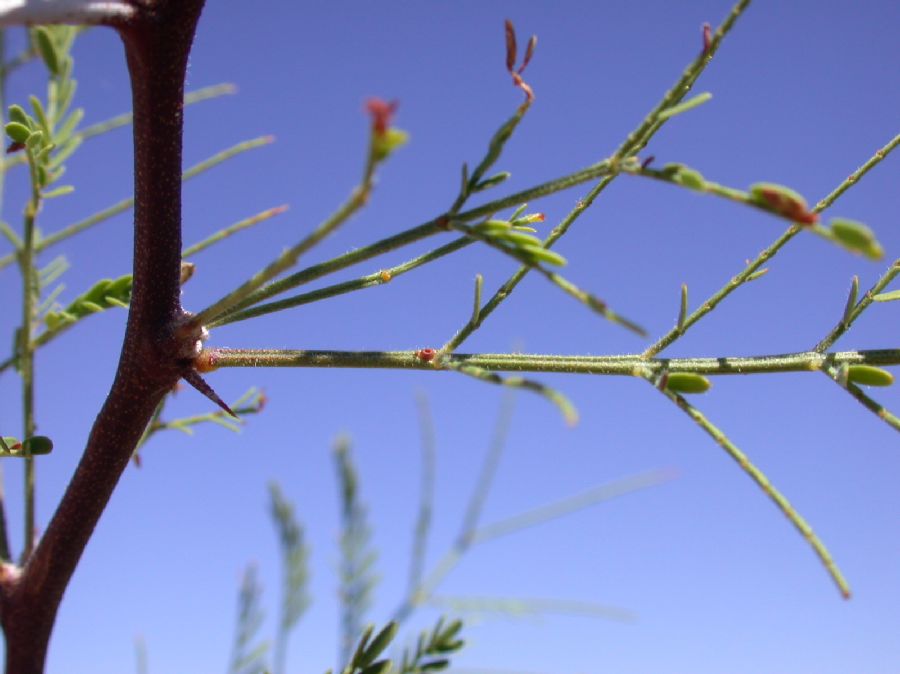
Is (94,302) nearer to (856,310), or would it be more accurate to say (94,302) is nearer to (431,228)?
(431,228)

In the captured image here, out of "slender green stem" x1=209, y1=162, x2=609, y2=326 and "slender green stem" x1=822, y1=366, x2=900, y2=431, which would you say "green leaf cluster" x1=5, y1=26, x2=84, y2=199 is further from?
"slender green stem" x1=822, y1=366, x2=900, y2=431

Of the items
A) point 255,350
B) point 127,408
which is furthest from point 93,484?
point 255,350

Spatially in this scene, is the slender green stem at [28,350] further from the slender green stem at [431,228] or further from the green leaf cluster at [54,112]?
the slender green stem at [431,228]

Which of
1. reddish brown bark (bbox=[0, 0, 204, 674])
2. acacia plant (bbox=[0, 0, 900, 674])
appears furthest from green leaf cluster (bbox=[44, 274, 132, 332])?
reddish brown bark (bbox=[0, 0, 204, 674])

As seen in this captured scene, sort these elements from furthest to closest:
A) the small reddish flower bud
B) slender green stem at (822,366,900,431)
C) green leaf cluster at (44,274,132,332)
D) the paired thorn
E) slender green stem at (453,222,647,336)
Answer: green leaf cluster at (44,274,132,332), the paired thorn, slender green stem at (822,366,900,431), slender green stem at (453,222,647,336), the small reddish flower bud

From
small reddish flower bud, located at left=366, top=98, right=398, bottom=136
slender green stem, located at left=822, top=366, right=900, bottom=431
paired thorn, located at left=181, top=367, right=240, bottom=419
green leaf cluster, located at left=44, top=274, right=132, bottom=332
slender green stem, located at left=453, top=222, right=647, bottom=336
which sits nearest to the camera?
small reddish flower bud, located at left=366, top=98, right=398, bottom=136

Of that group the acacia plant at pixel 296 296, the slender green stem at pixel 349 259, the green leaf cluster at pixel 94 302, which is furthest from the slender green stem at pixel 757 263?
the green leaf cluster at pixel 94 302
